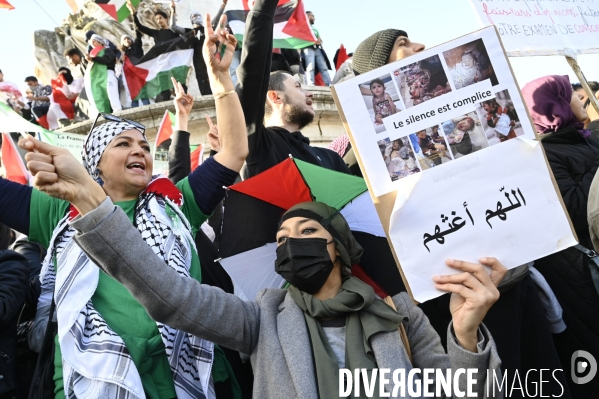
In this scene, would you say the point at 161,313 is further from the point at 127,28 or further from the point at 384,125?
the point at 127,28

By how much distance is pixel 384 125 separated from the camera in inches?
105

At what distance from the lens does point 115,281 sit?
117 inches

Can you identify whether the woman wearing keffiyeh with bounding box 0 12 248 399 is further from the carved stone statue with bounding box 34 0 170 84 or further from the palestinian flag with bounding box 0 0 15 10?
the carved stone statue with bounding box 34 0 170 84

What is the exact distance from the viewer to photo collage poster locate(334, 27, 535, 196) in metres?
2.63

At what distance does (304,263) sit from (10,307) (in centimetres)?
148

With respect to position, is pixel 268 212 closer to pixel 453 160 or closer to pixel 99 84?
pixel 453 160

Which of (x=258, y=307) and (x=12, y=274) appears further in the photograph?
(x=12, y=274)

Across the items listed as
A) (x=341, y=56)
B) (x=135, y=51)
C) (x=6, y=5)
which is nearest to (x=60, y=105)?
(x=135, y=51)

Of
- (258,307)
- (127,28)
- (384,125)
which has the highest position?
(127,28)

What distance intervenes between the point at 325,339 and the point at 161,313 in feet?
2.30

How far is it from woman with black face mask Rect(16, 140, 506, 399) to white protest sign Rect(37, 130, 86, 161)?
454 centimetres

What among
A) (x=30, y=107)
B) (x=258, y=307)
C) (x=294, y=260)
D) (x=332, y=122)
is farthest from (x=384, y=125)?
(x=30, y=107)

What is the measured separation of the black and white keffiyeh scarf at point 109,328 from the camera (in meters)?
2.67

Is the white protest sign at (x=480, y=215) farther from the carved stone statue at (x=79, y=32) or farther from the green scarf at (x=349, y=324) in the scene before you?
the carved stone statue at (x=79, y=32)
